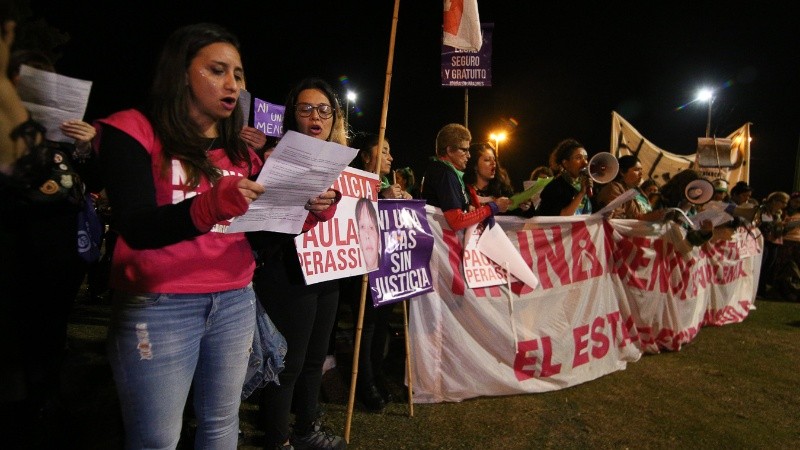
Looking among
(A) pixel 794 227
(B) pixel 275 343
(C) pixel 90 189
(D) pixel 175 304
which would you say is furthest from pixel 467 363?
(A) pixel 794 227

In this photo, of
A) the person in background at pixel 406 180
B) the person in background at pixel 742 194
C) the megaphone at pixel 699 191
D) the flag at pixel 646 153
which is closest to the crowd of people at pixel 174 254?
the megaphone at pixel 699 191

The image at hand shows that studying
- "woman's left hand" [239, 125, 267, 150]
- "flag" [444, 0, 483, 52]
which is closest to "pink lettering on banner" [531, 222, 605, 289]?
"flag" [444, 0, 483, 52]

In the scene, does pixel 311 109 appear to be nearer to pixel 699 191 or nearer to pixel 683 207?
pixel 699 191

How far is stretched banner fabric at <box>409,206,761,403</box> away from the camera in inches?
144

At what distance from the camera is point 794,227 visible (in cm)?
972

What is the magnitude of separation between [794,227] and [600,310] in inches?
326

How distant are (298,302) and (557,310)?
2741mm

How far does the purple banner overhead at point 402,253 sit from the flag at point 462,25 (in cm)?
129

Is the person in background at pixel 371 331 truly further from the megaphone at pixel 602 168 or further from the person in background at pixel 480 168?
the megaphone at pixel 602 168

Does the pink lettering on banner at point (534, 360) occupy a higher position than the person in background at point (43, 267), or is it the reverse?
the person in background at point (43, 267)

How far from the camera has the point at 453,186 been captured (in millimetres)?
3598

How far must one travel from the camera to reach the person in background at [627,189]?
5.01m

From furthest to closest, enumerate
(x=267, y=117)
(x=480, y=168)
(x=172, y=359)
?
(x=267, y=117) < (x=480, y=168) < (x=172, y=359)

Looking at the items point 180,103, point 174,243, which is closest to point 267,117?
point 180,103
